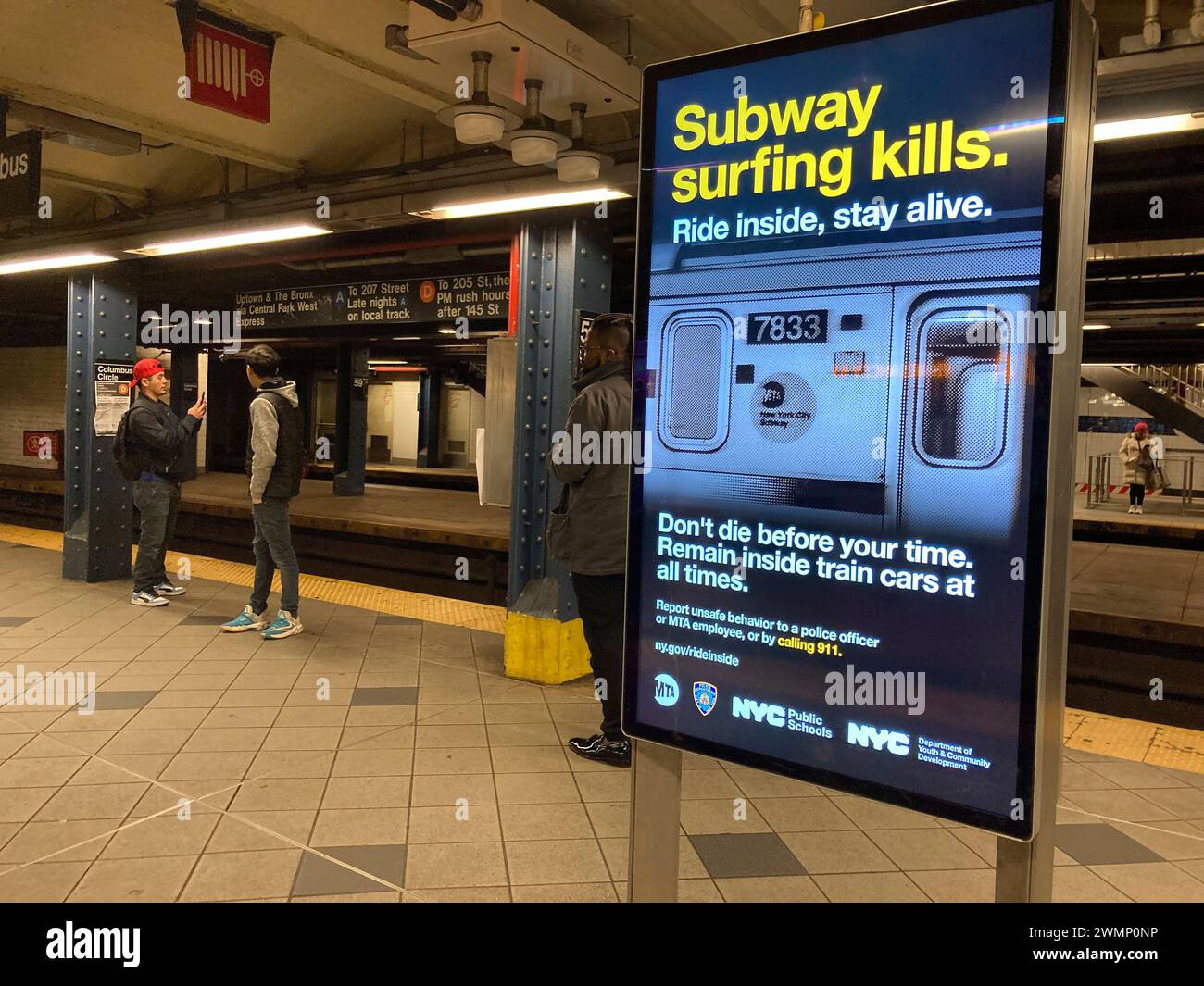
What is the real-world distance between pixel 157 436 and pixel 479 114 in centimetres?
404

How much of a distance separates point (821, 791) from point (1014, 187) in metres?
2.88

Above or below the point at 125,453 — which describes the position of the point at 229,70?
above

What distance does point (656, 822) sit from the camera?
2045 millimetres

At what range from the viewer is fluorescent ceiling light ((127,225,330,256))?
610cm

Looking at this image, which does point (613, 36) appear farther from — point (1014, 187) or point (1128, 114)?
point (1014, 187)

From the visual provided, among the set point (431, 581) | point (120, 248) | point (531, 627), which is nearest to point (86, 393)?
point (120, 248)

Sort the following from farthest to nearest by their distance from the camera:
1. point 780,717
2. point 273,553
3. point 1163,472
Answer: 1. point 1163,472
2. point 273,553
3. point 780,717

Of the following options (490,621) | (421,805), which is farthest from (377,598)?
(421,805)

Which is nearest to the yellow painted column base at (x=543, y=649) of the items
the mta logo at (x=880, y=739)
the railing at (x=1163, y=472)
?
the mta logo at (x=880, y=739)

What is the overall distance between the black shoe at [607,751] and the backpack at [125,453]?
4.34m

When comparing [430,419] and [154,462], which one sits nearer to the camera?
[154,462]

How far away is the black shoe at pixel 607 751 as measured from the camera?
392cm

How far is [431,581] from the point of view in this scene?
28.3 ft

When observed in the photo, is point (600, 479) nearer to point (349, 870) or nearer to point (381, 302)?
point (349, 870)
